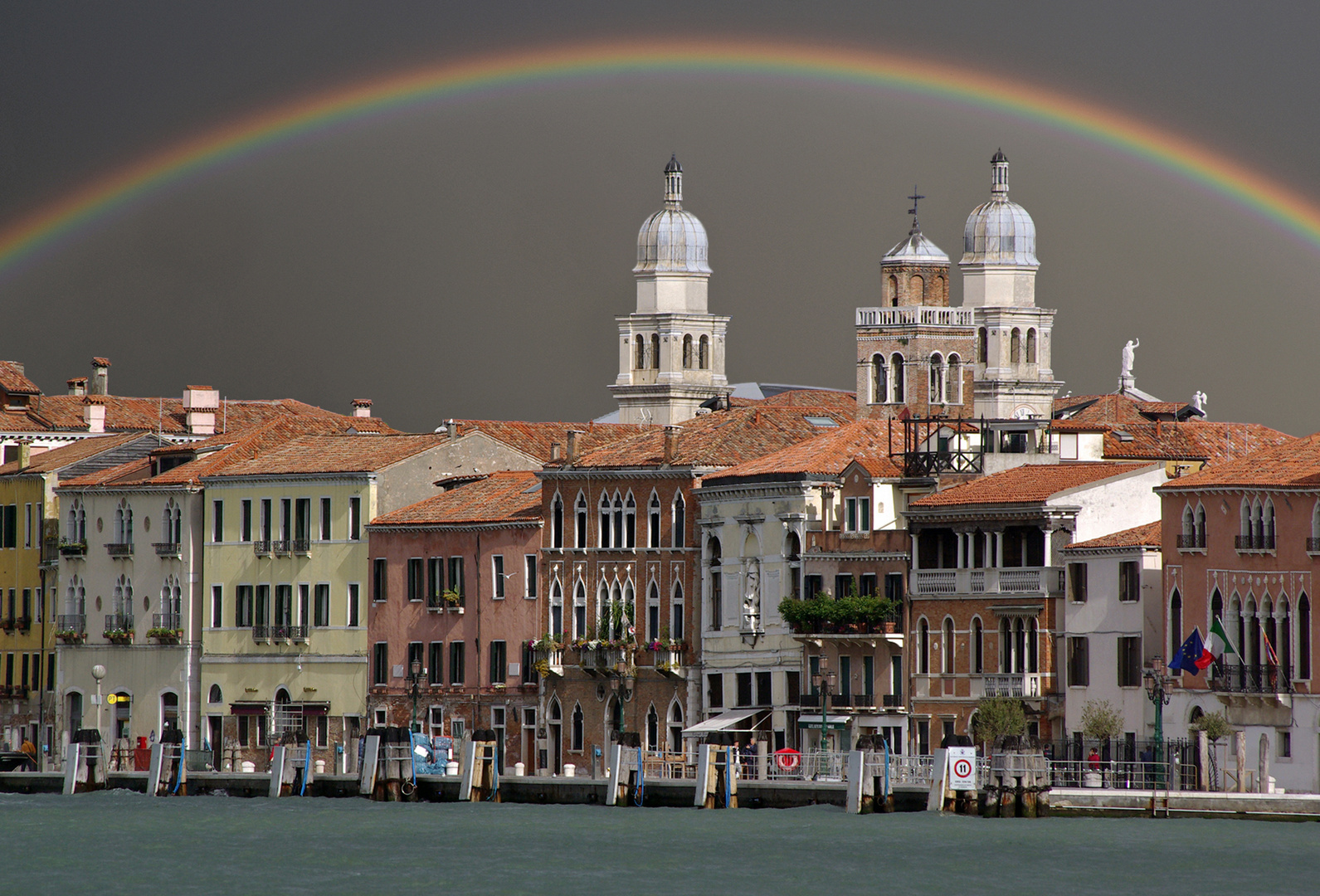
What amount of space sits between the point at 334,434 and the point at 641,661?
61.3 feet

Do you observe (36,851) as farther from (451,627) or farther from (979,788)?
(451,627)

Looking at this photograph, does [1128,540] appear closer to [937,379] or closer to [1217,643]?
[1217,643]

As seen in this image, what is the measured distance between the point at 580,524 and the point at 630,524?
174cm

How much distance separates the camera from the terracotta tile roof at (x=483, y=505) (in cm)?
9188

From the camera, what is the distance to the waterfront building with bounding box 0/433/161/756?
349 feet

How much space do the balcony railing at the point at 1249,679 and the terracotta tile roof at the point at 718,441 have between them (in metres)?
19.7

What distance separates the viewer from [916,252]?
125 meters

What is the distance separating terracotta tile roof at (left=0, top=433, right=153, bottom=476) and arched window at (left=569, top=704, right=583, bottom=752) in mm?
25686

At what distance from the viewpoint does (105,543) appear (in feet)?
341

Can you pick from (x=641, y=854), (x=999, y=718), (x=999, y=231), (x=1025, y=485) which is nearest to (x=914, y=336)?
(x=999, y=231)

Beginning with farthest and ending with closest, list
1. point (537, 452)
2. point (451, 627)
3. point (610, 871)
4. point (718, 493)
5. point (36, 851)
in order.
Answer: point (537, 452) < point (451, 627) < point (718, 493) < point (36, 851) < point (610, 871)

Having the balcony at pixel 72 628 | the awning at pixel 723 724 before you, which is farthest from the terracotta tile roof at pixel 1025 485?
the balcony at pixel 72 628

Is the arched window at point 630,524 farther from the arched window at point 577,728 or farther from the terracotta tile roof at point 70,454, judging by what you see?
the terracotta tile roof at point 70,454

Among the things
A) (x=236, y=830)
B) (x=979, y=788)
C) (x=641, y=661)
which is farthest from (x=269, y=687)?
(x=979, y=788)
